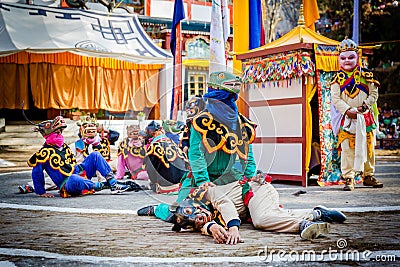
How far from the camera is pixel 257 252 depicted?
12.5 ft

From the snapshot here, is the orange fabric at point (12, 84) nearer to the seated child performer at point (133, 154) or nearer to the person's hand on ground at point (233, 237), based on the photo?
the seated child performer at point (133, 154)

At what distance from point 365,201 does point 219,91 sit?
8.93 feet

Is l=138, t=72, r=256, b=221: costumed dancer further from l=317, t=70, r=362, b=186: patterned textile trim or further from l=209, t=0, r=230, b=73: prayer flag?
l=209, t=0, r=230, b=73: prayer flag

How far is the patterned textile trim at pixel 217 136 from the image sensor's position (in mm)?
4602

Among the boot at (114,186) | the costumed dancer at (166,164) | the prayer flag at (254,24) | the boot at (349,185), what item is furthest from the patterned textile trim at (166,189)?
the prayer flag at (254,24)

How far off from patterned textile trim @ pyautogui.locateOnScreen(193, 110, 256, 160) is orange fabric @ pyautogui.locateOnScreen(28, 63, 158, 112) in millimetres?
12008

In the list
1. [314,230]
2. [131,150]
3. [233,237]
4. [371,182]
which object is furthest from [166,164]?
[314,230]

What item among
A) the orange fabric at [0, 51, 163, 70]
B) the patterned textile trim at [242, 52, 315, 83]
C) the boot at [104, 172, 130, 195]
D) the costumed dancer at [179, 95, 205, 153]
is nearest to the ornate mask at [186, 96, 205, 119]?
the costumed dancer at [179, 95, 205, 153]

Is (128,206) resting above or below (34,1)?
below

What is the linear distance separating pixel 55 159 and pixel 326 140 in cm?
406

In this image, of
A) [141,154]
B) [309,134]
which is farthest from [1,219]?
[309,134]

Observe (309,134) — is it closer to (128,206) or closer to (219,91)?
(128,206)

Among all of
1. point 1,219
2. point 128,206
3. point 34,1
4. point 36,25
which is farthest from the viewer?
point 34,1

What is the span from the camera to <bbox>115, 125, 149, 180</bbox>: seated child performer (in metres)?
8.88
